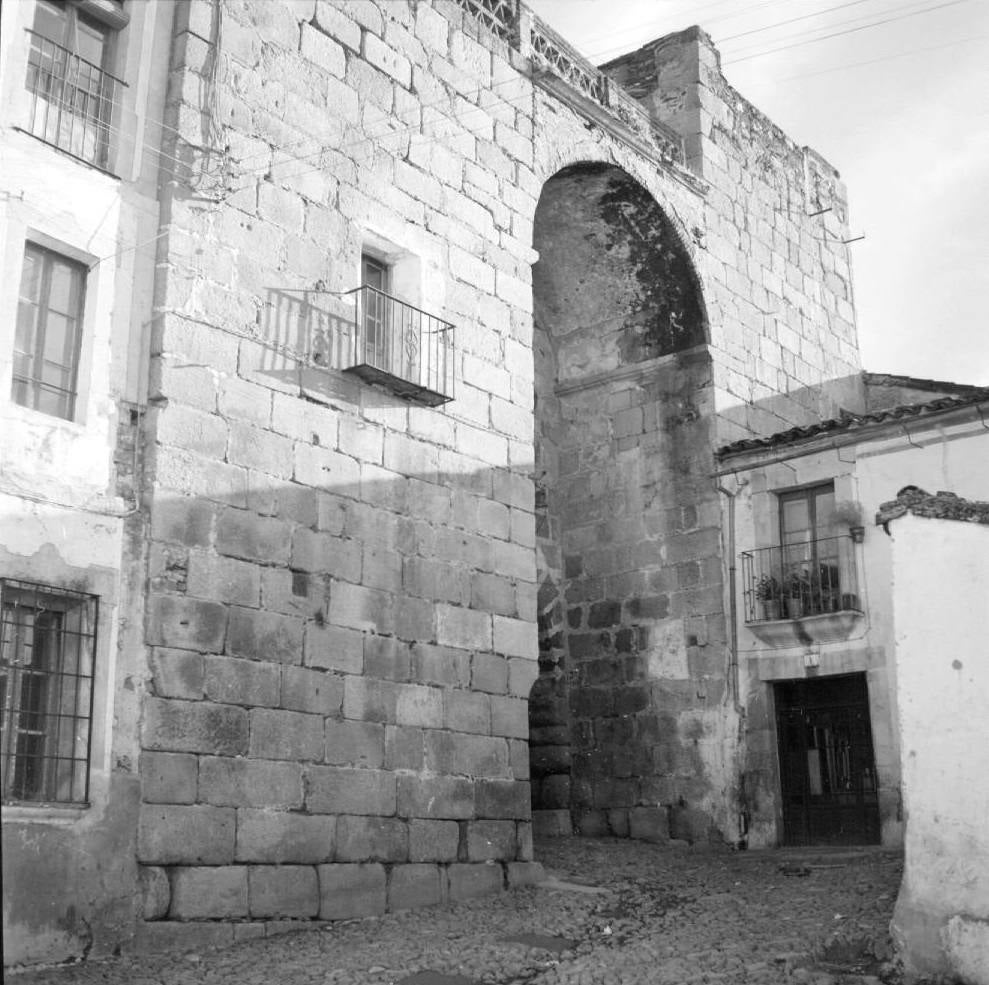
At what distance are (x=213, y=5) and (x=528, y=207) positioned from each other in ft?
10.9

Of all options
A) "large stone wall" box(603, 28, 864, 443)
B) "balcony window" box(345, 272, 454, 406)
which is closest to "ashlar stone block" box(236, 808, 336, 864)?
"balcony window" box(345, 272, 454, 406)

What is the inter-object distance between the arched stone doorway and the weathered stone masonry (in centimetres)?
3

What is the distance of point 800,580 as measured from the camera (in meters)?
12.0

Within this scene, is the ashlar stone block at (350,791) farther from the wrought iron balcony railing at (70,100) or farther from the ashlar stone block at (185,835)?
the wrought iron balcony railing at (70,100)

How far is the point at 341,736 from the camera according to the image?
27.8ft

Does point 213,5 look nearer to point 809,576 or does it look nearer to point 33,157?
point 33,157

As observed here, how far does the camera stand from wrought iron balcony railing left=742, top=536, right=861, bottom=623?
11.7 m

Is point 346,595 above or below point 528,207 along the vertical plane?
below

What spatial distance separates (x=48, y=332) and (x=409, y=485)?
2.78m

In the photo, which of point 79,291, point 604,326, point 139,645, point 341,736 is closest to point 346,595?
point 341,736

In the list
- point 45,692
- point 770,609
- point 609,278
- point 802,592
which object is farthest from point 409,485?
point 609,278

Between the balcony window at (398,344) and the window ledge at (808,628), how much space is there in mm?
3987

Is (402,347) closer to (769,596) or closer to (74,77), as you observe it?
(74,77)

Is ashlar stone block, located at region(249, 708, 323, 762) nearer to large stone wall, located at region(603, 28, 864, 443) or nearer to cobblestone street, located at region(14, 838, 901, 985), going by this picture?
cobblestone street, located at region(14, 838, 901, 985)
